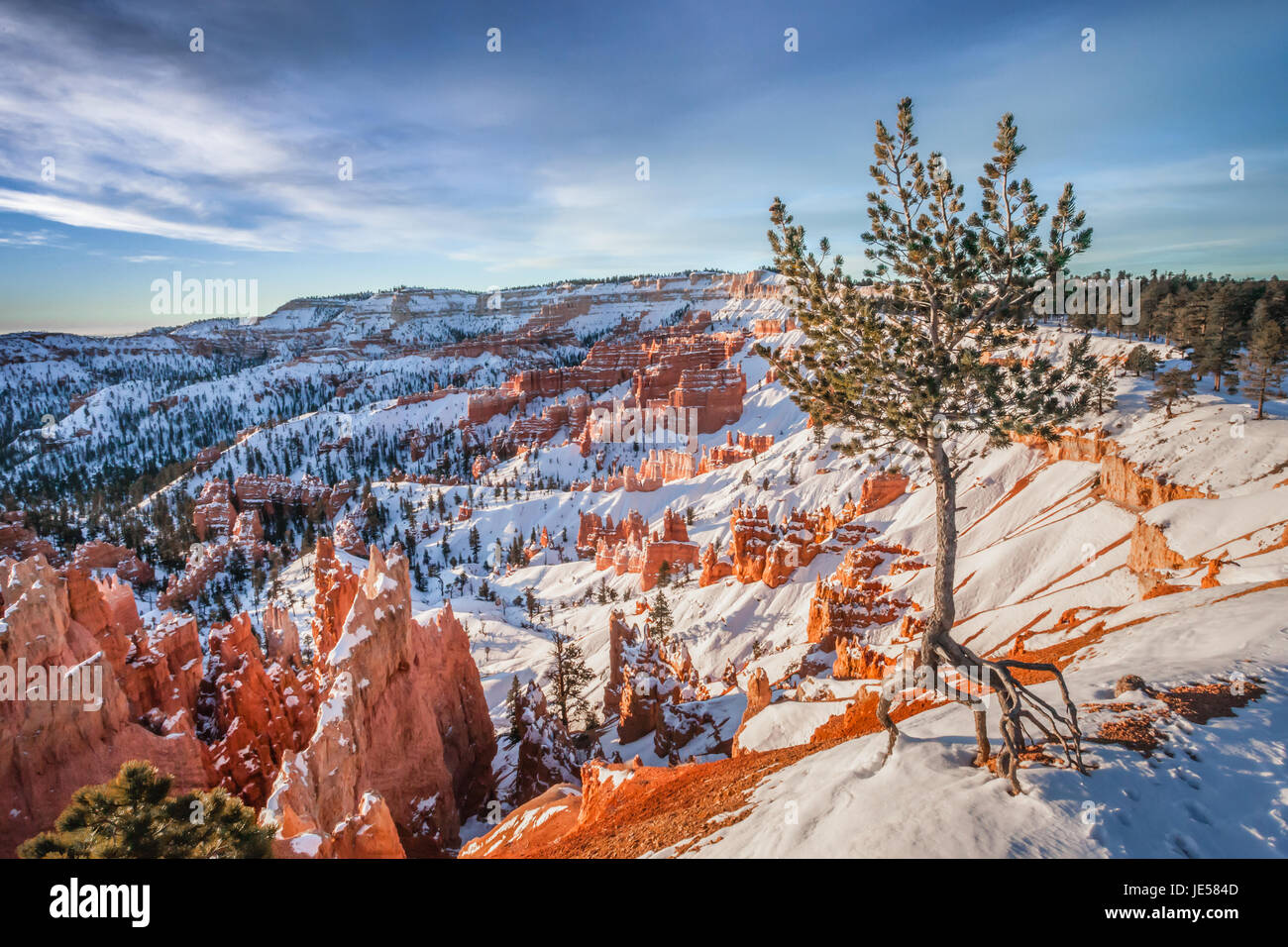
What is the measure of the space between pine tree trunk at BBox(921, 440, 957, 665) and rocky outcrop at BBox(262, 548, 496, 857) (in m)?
10.6

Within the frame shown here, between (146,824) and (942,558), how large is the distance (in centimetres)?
1103

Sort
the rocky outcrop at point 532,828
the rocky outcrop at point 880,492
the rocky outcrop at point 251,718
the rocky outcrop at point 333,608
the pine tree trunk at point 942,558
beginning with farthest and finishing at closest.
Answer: the rocky outcrop at point 880,492, the rocky outcrop at point 333,608, the rocky outcrop at point 251,718, the rocky outcrop at point 532,828, the pine tree trunk at point 942,558

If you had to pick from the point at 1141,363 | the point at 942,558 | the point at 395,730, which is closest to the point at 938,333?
the point at 942,558

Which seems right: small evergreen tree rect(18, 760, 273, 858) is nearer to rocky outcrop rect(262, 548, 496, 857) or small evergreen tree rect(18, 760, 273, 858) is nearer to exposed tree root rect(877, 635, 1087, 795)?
rocky outcrop rect(262, 548, 496, 857)

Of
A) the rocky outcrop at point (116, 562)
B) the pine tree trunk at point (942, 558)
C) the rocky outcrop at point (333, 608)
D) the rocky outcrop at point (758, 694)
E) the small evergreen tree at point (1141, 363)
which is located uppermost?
the small evergreen tree at point (1141, 363)

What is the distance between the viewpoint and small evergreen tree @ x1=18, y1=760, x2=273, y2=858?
6766 millimetres

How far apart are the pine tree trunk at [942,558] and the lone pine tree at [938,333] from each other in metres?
0.02

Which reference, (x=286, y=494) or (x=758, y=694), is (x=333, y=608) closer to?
(x=758, y=694)

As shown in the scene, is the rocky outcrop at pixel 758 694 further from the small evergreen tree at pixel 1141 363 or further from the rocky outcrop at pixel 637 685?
the small evergreen tree at pixel 1141 363

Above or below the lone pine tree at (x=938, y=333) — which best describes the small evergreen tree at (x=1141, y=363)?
above

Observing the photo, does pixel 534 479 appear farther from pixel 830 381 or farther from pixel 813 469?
pixel 830 381

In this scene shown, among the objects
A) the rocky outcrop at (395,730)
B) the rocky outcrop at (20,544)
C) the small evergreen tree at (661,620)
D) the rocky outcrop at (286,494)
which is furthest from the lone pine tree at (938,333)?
the rocky outcrop at (286,494)

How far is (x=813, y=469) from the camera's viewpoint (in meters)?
65.3

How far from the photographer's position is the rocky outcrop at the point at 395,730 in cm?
1380
